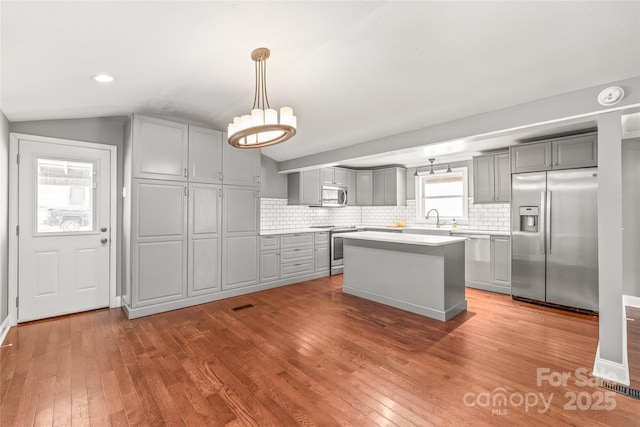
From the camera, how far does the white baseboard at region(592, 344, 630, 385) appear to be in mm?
2226

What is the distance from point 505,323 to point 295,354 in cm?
244

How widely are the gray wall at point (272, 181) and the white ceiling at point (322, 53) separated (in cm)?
231

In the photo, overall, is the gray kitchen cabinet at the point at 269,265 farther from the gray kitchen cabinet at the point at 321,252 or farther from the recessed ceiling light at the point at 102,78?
the recessed ceiling light at the point at 102,78

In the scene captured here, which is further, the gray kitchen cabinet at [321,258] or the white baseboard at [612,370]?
the gray kitchen cabinet at [321,258]

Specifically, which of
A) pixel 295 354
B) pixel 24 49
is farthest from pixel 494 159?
pixel 24 49

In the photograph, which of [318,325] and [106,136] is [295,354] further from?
[106,136]

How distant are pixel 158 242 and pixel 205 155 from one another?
135 centimetres

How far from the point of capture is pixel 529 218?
4.06m

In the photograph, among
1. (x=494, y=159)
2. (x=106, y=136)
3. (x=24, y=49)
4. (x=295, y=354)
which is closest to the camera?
(x=24, y=49)

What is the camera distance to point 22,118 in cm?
329

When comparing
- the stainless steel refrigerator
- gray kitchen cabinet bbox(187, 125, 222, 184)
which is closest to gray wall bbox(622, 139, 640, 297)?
the stainless steel refrigerator

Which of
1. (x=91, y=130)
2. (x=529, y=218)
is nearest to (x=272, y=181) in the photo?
(x=91, y=130)

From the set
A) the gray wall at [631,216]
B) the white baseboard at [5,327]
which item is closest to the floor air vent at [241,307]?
the white baseboard at [5,327]

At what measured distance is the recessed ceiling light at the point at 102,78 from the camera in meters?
2.51
